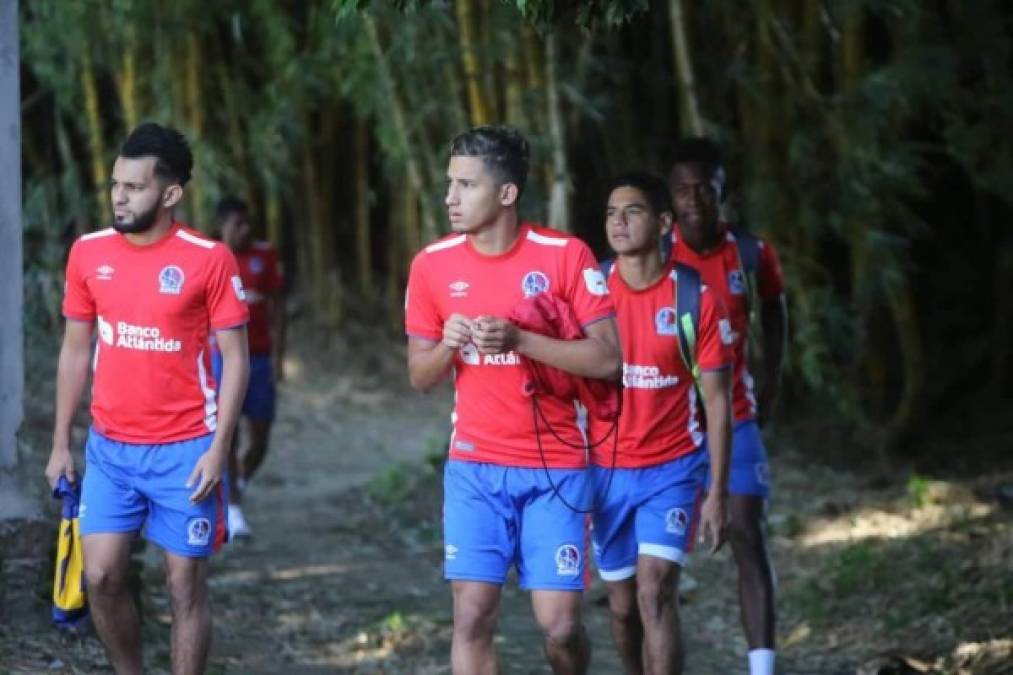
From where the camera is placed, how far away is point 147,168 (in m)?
5.01

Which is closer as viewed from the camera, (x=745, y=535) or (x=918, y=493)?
(x=745, y=535)

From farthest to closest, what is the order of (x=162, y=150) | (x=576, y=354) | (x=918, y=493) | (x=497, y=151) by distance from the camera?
(x=918, y=493), (x=162, y=150), (x=497, y=151), (x=576, y=354)

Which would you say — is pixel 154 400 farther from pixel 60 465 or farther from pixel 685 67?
pixel 685 67

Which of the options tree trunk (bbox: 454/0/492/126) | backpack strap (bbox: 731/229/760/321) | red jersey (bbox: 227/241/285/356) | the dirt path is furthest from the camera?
tree trunk (bbox: 454/0/492/126)

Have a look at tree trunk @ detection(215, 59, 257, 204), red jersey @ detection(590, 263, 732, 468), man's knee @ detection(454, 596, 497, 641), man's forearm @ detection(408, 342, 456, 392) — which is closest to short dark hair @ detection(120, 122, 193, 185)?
man's forearm @ detection(408, 342, 456, 392)

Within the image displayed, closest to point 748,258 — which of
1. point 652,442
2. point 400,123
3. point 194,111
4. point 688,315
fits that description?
point 688,315

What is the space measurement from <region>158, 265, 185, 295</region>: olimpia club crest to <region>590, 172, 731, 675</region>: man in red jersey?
4.05 ft

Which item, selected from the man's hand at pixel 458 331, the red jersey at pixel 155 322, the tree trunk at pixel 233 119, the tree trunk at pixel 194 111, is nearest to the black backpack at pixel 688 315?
the man's hand at pixel 458 331

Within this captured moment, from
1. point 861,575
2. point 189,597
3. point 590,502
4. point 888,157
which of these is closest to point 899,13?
point 888,157

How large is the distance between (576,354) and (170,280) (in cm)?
116

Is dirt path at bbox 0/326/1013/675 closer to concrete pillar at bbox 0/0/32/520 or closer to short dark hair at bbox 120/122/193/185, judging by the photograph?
concrete pillar at bbox 0/0/32/520

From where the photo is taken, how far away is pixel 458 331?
4.45 m

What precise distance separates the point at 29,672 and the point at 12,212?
4.65 feet

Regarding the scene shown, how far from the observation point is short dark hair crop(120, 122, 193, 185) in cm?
501
